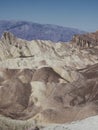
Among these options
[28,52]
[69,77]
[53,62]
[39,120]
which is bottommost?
[28,52]

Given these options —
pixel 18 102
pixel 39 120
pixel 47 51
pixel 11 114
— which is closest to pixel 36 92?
pixel 18 102

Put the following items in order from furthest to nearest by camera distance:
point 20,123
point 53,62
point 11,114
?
1. point 53,62
2. point 11,114
3. point 20,123

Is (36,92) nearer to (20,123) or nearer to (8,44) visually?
(20,123)

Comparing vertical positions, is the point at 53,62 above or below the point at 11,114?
below

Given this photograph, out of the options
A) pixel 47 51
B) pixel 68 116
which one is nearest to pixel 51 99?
pixel 68 116

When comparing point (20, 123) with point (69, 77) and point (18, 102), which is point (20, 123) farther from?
point (69, 77)

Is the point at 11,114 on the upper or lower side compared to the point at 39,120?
lower

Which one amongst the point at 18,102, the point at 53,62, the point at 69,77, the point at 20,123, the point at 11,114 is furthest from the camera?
the point at 53,62

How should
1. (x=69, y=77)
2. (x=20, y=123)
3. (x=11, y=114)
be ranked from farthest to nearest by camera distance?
1. (x=69, y=77)
2. (x=11, y=114)
3. (x=20, y=123)

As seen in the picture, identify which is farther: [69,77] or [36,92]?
[69,77]
